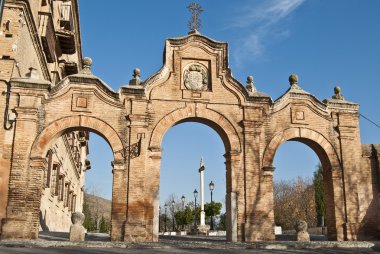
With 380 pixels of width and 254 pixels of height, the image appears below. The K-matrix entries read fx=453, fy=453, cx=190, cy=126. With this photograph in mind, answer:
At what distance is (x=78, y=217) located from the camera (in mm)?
14891

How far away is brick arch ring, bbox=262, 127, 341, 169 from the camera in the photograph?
17.1 meters

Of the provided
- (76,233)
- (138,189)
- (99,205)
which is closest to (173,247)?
(138,189)

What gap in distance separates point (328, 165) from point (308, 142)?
1.16 meters

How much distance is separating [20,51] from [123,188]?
6.34m

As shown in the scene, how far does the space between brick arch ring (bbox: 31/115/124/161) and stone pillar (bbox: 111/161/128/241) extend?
425 millimetres

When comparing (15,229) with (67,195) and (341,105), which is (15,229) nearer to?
(341,105)

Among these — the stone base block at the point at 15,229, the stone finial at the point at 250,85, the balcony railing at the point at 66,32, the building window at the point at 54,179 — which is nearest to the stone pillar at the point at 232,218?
the stone finial at the point at 250,85

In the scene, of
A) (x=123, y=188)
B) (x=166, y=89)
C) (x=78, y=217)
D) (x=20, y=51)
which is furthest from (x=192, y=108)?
(x=20, y=51)

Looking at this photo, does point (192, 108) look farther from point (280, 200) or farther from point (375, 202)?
point (280, 200)

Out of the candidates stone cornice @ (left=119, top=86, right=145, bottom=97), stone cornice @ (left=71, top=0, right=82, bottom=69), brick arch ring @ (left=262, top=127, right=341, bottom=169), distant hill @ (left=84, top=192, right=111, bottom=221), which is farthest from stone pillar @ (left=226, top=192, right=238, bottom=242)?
distant hill @ (left=84, top=192, right=111, bottom=221)

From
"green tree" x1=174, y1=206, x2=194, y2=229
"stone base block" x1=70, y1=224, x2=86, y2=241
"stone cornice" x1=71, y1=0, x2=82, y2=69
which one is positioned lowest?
"stone base block" x1=70, y1=224, x2=86, y2=241

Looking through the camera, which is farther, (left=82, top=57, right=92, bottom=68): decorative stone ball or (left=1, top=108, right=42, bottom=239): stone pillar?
(left=82, top=57, right=92, bottom=68): decorative stone ball

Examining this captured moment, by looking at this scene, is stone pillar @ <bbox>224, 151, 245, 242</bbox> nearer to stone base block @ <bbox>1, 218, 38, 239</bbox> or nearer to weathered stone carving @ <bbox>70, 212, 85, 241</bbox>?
weathered stone carving @ <bbox>70, 212, 85, 241</bbox>

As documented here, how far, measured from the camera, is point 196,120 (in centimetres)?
1727
